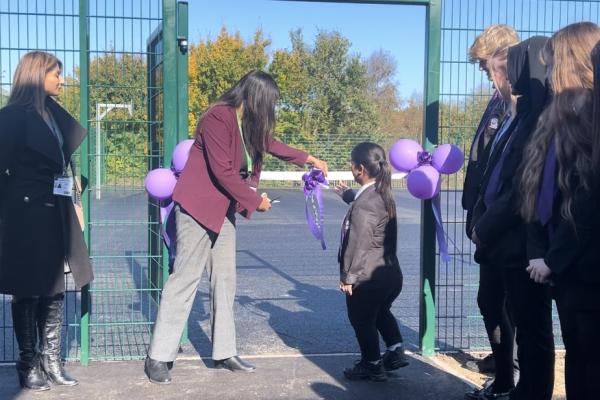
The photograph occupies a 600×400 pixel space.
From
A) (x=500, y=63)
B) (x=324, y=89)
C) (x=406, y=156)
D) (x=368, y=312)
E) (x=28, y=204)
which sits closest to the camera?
(x=500, y=63)

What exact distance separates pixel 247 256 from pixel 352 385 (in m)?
6.76

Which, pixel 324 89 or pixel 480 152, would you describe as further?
pixel 324 89

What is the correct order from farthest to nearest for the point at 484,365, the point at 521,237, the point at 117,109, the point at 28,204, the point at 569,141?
the point at 117,109, the point at 484,365, the point at 28,204, the point at 521,237, the point at 569,141

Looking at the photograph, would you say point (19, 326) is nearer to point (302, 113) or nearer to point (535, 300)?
point (535, 300)

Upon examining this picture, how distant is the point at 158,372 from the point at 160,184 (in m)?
1.23

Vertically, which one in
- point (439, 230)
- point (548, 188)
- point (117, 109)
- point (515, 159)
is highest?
point (117, 109)

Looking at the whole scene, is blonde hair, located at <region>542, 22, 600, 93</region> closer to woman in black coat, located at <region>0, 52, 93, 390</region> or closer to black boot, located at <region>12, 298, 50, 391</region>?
woman in black coat, located at <region>0, 52, 93, 390</region>

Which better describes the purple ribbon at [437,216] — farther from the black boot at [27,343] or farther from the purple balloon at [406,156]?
the black boot at [27,343]

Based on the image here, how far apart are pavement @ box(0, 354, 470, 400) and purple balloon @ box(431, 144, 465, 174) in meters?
1.40

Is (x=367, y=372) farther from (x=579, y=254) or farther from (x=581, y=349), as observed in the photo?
(x=579, y=254)

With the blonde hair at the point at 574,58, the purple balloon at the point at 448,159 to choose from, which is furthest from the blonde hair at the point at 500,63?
the blonde hair at the point at 574,58

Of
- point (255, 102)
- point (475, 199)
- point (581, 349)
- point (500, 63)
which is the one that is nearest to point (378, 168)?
point (475, 199)

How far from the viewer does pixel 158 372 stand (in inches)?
185

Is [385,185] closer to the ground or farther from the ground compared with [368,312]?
farther from the ground
